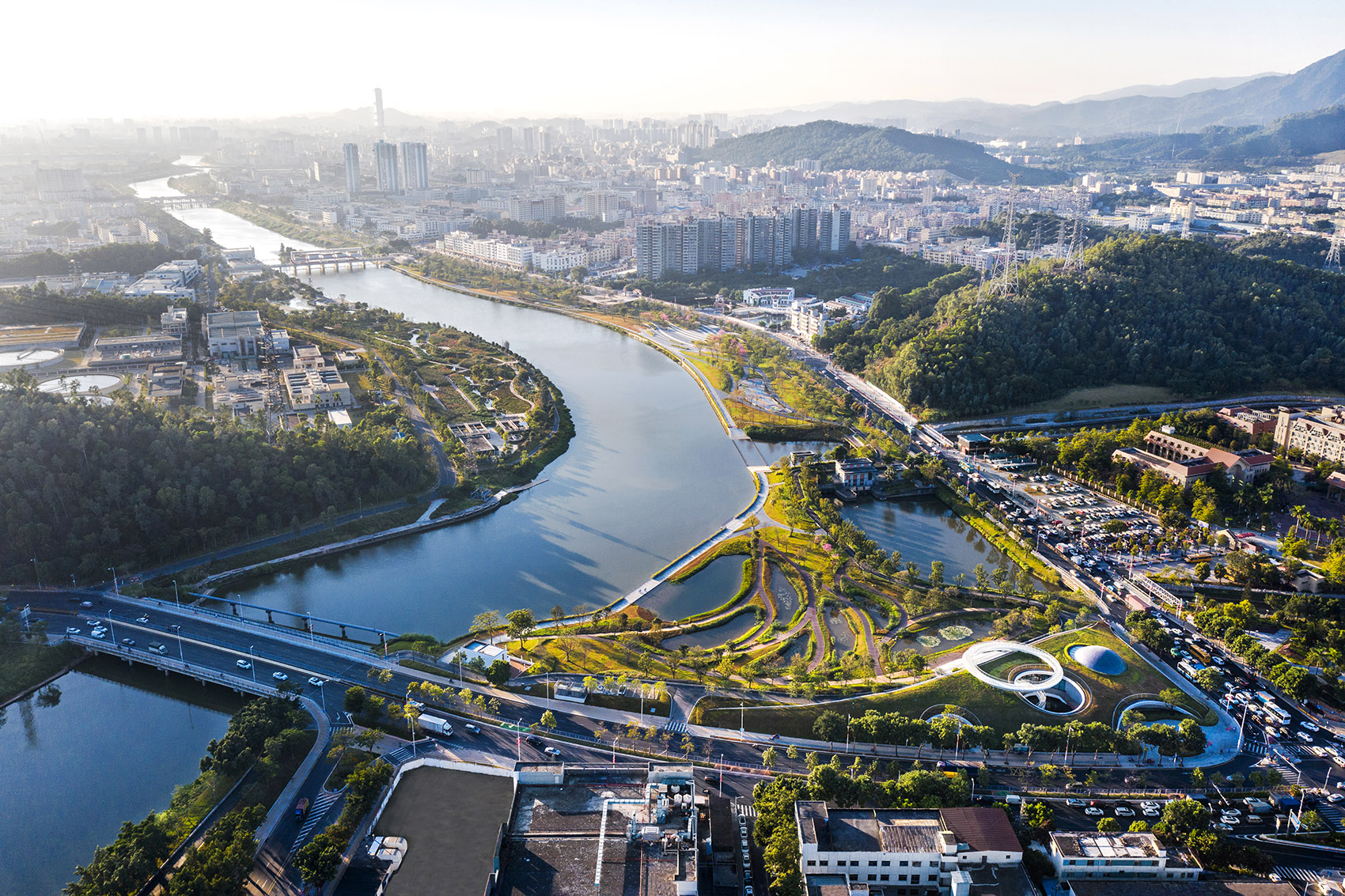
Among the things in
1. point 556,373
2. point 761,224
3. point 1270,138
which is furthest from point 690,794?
point 1270,138

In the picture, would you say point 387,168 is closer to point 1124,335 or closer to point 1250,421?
point 1124,335

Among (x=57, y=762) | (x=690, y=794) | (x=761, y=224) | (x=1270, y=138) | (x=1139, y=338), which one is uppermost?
(x=1270, y=138)

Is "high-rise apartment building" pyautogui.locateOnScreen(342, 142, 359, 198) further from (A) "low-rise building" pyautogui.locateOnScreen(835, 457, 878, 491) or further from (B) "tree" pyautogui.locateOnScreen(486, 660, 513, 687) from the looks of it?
(B) "tree" pyautogui.locateOnScreen(486, 660, 513, 687)

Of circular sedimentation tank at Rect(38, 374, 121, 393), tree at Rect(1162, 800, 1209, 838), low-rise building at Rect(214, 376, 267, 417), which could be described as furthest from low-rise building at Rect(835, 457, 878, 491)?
circular sedimentation tank at Rect(38, 374, 121, 393)

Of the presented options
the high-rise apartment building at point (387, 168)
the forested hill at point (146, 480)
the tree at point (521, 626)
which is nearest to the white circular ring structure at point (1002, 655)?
the tree at point (521, 626)

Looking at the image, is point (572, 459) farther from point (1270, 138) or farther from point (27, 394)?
point (1270, 138)
